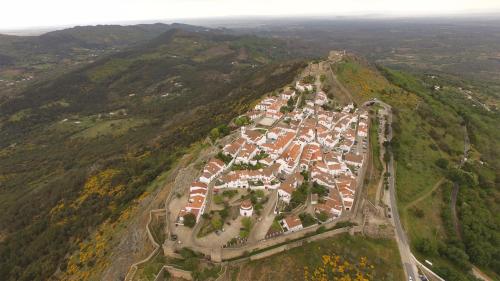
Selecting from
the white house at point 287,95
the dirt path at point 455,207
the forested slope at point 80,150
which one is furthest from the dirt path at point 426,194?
the forested slope at point 80,150

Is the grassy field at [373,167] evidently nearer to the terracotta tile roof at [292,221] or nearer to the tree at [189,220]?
the terracotta tile roof at [292,221]

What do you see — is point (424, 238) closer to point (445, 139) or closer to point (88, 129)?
point (445, 139)

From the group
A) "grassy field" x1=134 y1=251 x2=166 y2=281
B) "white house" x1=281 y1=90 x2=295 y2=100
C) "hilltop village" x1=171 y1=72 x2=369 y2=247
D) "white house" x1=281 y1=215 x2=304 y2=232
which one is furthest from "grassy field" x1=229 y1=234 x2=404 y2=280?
"white house" x1=281 y1=90 x2=295 y2=100

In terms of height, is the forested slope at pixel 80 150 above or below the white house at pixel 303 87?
below

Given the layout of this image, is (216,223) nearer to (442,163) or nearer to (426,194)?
(426,194)

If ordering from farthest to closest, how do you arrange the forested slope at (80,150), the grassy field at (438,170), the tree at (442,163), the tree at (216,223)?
the tree at (442,163), the forested slope at (80,150), the grassy field at (438,170), the tree at (216,223)

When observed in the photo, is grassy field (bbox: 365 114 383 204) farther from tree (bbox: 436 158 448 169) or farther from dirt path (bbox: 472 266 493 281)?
dirt path (bbox: 472 266 493 281)
